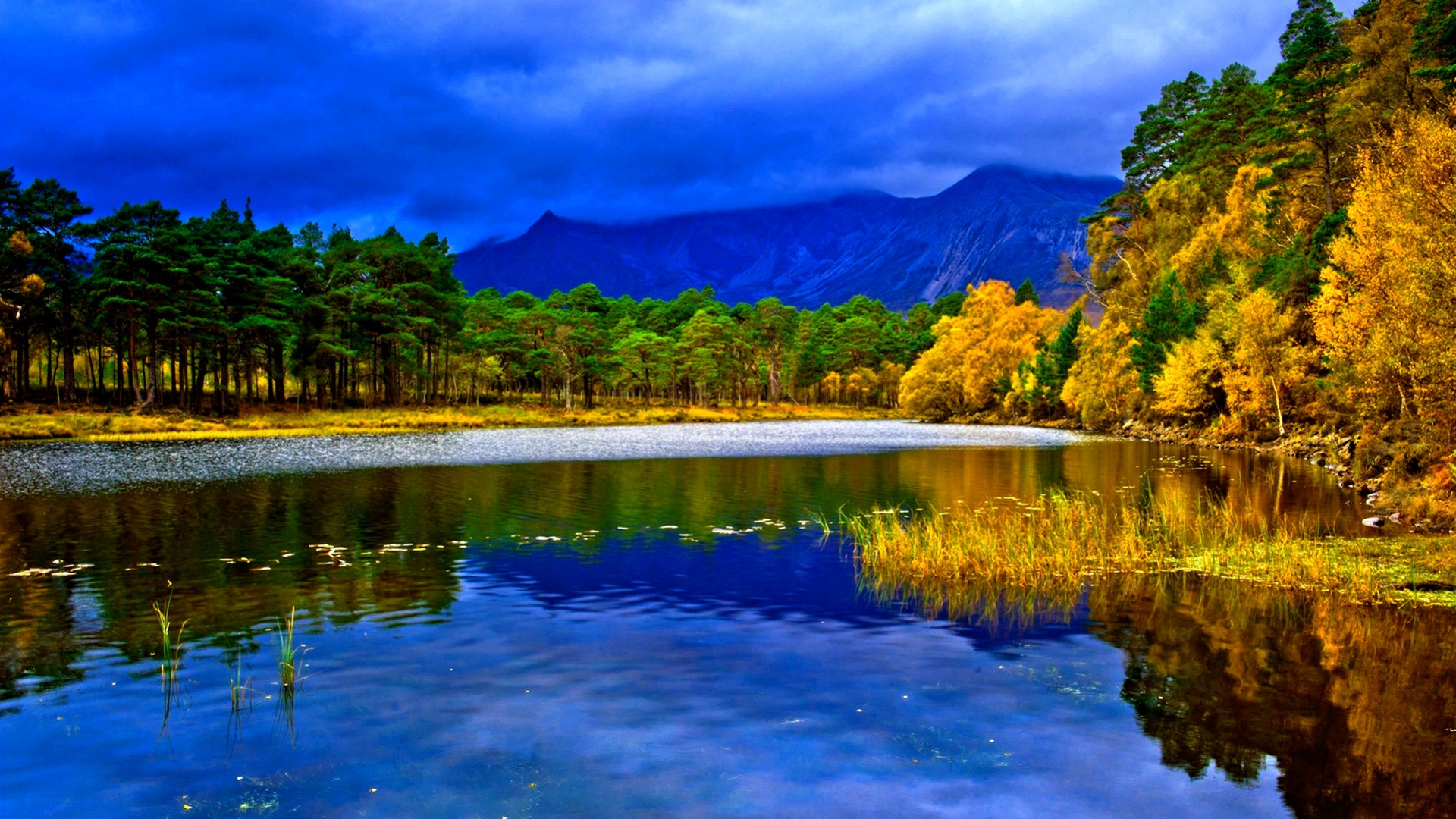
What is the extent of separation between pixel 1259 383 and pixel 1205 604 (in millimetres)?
50039

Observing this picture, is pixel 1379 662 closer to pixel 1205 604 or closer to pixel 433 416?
pixel 1205 604

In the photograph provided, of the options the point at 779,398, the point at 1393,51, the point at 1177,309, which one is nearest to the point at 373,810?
the point at 1393,51

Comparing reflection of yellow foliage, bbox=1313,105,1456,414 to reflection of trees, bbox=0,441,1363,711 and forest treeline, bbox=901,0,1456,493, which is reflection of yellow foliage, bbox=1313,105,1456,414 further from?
reflection of trees, bbox=0,441,1363,711

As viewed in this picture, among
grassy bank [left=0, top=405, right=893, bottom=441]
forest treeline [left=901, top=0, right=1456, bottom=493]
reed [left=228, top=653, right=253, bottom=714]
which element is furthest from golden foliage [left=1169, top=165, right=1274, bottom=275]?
reed [left=228, top=653, right=253, bottom=714]

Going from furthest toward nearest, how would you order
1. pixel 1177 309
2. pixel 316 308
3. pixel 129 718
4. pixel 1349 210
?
1. pixel 316 308
2. pixel 1177 309
3. pixel 1349 210
4. pixel 129 718

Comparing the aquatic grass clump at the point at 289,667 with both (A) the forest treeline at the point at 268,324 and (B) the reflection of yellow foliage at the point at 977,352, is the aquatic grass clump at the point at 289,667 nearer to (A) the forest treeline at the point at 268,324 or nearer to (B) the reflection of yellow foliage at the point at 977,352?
(A) the forest treeline at the point at 268,324

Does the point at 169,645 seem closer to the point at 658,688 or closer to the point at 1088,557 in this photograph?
the point at 658,688

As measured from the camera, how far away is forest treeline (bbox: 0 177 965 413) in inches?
2906

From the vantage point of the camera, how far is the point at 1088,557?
2050 centimetres

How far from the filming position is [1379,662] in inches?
498

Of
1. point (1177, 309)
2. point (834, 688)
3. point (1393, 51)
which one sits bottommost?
point (834, 688)

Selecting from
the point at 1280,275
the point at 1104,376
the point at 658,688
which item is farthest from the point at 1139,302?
the point at 658,688

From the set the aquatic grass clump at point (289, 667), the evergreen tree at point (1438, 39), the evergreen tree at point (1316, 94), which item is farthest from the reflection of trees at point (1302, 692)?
the evergreen tree at point (1316, 94)

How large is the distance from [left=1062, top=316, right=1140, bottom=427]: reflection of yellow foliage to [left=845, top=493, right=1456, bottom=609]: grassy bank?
63815mm
